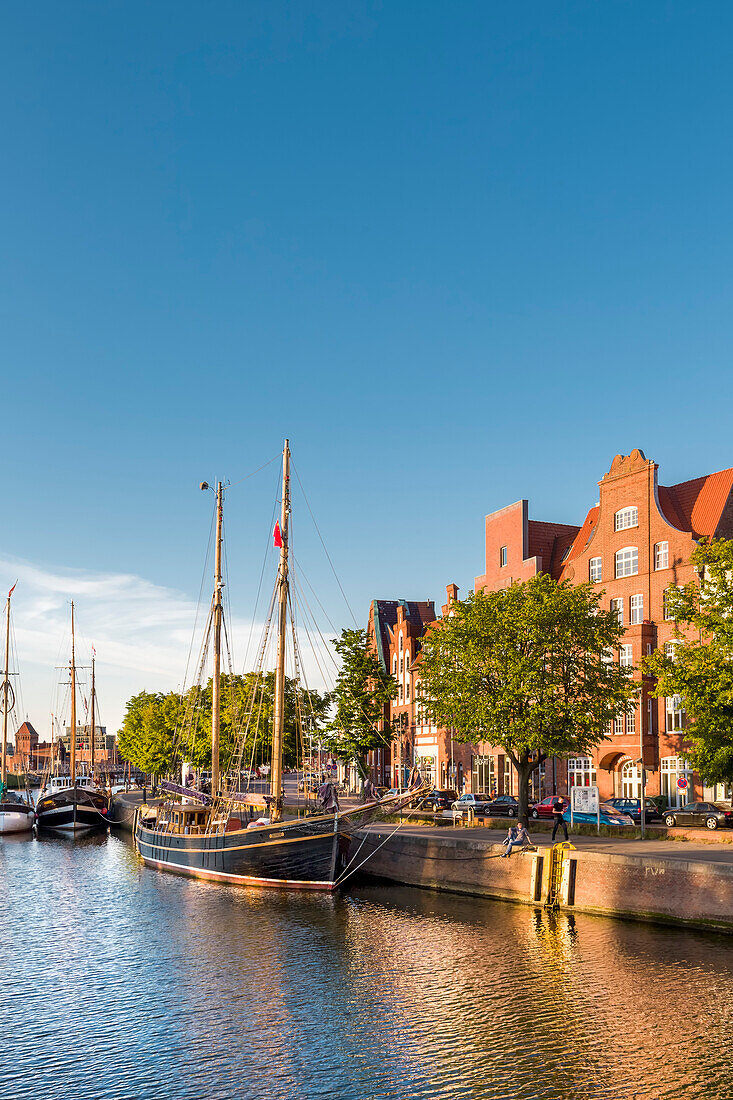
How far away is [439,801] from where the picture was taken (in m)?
73.3

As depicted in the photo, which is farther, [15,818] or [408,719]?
[408,719]

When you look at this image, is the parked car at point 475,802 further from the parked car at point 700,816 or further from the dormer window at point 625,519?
the dormer window at point 625,519

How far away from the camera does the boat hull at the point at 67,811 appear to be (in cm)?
9175

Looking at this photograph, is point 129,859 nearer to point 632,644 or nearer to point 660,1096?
point 632,644

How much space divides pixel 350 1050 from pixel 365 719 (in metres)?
57.4

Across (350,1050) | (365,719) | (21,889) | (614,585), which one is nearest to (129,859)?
(21,889)

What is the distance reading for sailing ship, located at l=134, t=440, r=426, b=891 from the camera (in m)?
44.2

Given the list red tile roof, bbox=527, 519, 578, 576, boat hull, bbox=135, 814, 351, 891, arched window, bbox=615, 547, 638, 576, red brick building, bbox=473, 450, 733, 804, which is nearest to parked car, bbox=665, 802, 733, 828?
red brick building, bbox=473, 450, 733, 804

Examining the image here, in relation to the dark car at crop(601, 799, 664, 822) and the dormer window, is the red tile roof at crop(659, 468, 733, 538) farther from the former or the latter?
the dark car at crop(601, 799, 664, 822)

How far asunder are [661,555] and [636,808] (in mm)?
20768

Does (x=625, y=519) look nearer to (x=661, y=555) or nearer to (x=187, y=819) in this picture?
(x=661, y=555)

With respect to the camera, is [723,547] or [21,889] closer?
Answer: [723,547]

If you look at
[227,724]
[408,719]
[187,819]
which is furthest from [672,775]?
[227,724]

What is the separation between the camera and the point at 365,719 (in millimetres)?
79000
